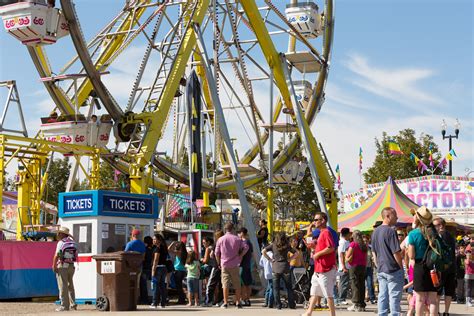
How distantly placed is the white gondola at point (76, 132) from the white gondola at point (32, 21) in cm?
247

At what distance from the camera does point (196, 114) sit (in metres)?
25.3

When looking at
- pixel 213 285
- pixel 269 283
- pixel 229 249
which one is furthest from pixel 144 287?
pixel 269 283

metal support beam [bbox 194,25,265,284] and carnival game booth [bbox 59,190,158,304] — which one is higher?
metal support beam [bbox 194,25,265,284]

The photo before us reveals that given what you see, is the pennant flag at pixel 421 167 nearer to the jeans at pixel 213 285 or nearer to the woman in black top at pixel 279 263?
the jeans at pixel 213 285

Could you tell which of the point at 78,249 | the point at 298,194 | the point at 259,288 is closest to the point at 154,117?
the point at 259,288

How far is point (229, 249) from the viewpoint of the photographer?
17.9 m

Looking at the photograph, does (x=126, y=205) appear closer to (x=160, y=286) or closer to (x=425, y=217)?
(x=160, y=286)

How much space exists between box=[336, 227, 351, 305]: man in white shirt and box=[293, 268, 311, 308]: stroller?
777 millimetres

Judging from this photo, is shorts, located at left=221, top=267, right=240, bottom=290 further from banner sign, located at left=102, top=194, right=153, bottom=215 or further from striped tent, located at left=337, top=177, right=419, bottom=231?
striped tent, located at left=337, top=177, right=419, bottom=231

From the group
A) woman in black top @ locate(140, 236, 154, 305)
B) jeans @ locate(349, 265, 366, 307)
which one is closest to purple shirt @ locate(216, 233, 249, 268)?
woman in black top @ locate(140, 236, 154, 305)

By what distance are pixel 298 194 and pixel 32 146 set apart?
39971mm

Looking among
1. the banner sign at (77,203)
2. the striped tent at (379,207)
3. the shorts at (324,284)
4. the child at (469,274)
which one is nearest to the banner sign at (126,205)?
the banner sign at (77,203)

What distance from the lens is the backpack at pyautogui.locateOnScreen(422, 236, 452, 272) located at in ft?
37.4

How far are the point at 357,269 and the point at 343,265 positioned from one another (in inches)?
34.0
